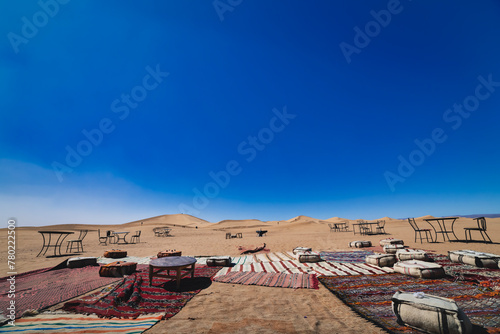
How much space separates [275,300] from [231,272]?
2987 millimetres

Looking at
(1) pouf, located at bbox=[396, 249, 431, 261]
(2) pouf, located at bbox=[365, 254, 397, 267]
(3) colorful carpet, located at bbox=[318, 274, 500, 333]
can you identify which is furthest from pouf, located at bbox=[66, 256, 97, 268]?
(1) pouf, located at bbox=[396, 249, 431, 261]

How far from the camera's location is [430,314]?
308cm

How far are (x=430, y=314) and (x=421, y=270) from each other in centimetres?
353

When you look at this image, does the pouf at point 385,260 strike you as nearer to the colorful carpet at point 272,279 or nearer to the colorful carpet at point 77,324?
the colorful carpet at point 272,279

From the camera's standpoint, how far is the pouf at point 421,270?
5.73 meters

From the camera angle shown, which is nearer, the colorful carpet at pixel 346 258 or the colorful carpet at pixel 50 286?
the colorful carpet at pixel 50 286

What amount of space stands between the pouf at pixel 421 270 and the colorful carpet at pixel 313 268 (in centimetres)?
60

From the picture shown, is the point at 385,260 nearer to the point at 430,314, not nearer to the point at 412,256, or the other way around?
the point at 412,256

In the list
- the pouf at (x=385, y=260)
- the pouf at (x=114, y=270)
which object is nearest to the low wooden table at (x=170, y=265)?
the pouf at (x=114, y=270)

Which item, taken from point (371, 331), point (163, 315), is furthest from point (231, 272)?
point (371, 331)

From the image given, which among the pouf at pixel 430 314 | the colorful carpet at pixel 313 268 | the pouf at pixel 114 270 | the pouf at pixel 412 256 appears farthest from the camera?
the pouf at pixel 412 256

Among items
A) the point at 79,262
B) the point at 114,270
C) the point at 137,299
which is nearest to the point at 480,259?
the point at 137,299

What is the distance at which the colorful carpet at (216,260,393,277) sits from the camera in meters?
6.88

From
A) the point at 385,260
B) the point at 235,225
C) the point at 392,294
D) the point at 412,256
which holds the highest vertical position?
the point at 235,225
